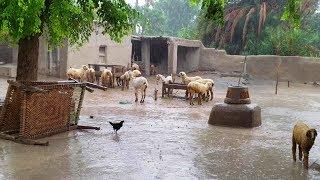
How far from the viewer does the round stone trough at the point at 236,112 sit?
36.4ft

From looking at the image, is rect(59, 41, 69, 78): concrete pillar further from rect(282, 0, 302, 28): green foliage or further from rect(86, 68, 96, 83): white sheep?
rect(282, 0, 302, 28): green foliage

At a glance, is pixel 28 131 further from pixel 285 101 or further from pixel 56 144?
pixel 285 101

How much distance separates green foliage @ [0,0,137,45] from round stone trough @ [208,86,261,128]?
3.13 meters

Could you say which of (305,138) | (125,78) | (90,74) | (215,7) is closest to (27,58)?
(215,7)

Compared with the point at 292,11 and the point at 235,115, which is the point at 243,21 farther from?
the point at 292,11

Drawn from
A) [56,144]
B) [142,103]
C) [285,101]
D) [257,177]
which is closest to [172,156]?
[257,177]

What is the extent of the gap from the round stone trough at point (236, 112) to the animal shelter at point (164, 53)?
16288 mm

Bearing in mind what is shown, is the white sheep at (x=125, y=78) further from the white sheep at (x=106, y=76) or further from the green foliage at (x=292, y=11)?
the green foliage at (x=292, y=11)

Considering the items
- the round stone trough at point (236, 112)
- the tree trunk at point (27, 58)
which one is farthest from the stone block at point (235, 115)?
the tree trunk at point (27, 58)

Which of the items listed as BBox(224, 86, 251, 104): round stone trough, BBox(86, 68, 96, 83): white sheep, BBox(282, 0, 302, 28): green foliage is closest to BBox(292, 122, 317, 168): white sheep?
BBox(282, 0, 302, 28): green foliage

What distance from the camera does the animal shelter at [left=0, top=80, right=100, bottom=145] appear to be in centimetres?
837

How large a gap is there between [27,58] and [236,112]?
5.16m

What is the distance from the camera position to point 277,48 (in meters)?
29.0

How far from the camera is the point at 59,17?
26.7 feet
